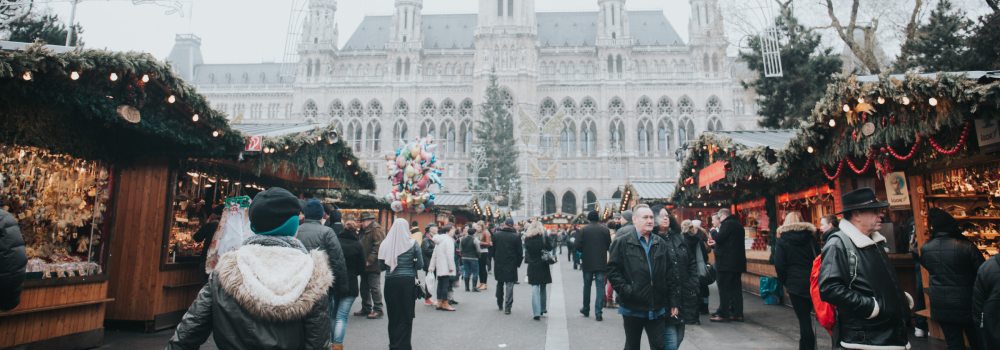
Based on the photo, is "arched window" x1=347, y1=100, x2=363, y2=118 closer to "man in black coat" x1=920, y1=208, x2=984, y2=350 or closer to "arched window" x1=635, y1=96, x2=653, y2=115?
"arched window" x1=635, y1=96, x2=653, y2=115

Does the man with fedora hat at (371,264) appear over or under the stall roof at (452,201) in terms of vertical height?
under

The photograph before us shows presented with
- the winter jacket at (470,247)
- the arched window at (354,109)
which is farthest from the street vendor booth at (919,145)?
the arched window at (354,109)

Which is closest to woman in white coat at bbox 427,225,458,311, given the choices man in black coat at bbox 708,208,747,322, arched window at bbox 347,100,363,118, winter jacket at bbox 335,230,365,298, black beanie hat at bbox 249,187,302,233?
winter jacket at bbox 335,230,365,298

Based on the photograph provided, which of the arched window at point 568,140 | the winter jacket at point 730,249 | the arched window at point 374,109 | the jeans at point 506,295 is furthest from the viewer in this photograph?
the arched window at point 374,109

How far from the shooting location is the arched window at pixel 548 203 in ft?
158

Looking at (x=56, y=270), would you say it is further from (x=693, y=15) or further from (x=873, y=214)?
(x=693, y=15)

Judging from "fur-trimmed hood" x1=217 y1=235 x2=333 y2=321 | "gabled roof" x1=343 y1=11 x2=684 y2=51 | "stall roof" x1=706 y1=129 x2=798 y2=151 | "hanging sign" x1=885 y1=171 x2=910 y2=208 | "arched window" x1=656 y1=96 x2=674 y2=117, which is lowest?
"fur-trimmed hood" x1=217 y1=235 x2=333 y2=321

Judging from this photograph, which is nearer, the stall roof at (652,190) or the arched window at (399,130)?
the stall roof at (652,190)

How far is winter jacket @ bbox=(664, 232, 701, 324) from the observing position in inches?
163

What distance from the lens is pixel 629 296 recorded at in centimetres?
398

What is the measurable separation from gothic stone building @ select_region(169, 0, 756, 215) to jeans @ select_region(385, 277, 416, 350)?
39880 millimetres

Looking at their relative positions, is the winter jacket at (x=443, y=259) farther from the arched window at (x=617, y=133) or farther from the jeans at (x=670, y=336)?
the arched window at (x=617, y=133)

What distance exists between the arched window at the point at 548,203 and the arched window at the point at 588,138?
4980 mm

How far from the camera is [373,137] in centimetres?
4897
